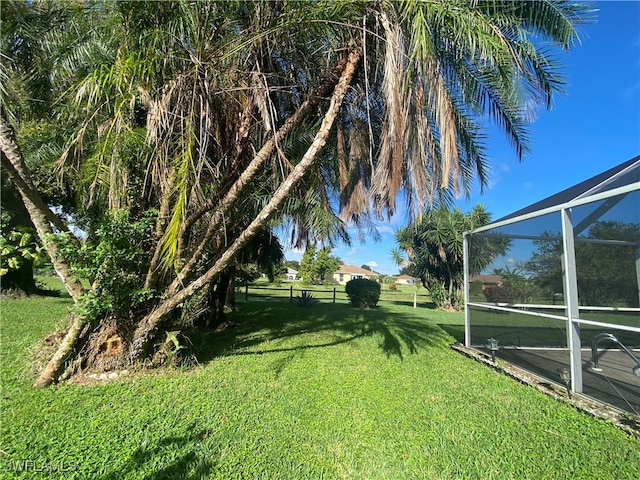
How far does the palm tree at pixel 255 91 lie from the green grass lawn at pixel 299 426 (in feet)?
4.16

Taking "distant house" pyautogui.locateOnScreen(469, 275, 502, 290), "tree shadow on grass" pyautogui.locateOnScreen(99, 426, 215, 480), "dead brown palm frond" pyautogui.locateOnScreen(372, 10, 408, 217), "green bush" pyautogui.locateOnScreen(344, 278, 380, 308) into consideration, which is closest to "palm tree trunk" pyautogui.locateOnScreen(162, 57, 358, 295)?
"dead brown palm frond" pyautogui.locateOnScreen(372, 10, 408, 217)

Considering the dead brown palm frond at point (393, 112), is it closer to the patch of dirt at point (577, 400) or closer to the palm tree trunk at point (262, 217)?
the palm tree trunk at point (262, 217)

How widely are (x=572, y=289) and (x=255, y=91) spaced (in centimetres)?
511

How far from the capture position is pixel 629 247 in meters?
5.13

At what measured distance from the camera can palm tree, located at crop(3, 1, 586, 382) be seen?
12.9 feet

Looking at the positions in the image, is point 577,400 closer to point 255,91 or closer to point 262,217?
point 262,217

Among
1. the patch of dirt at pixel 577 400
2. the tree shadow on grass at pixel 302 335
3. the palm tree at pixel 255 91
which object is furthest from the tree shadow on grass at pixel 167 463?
the patch of dirt at pixel 577 400

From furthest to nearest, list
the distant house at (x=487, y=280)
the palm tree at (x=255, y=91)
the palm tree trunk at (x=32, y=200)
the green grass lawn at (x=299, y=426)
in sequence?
1. the distant house at (x=487, y=280)
2. the palm tree at (x=255, y=91)
3. the palm tree trunk at (x=32, y=200)
4. the green grass lawn at (x=299, y=426)

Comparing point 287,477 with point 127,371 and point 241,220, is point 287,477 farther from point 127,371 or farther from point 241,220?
point 241,220

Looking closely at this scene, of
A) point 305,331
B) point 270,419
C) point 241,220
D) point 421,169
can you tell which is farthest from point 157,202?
point 305,331

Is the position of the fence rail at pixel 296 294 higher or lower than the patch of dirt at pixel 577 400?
higher

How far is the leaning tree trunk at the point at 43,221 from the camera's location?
3680 mm

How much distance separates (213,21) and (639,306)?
24.8 feet

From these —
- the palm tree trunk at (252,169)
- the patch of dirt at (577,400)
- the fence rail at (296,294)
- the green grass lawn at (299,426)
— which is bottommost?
the green grass lawn at (299,426)
